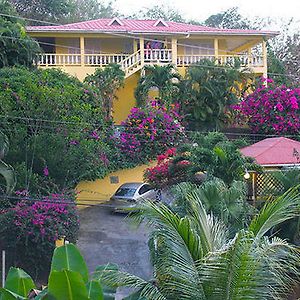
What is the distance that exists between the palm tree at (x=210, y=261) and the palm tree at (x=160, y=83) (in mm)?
17129

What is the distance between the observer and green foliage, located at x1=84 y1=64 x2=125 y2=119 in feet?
77.3

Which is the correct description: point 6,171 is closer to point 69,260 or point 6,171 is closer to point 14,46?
point 14,46

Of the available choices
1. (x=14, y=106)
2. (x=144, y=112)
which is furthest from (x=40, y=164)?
(x=144, y=112)

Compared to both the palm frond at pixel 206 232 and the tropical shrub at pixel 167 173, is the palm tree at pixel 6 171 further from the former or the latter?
the palm frond at pixel 206 232

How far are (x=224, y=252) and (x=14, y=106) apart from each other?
1268 cm

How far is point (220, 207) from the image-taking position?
10.6 meters

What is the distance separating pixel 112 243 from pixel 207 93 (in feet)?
32.3

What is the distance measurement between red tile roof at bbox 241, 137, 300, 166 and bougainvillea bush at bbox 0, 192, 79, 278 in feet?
19.6

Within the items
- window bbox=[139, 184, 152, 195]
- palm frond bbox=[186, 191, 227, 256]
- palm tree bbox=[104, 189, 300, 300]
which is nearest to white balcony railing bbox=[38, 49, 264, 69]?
window bbox=[139, 184, 152, 195]

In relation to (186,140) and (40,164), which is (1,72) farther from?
(186,140)

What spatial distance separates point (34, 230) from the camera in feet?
49.1


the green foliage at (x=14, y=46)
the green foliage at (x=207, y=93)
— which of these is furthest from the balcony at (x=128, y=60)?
the green foliage at (x=14, y=46)

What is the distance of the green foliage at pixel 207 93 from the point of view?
24.5 m

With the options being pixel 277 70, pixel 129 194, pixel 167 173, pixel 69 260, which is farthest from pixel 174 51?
pixel 69 260
